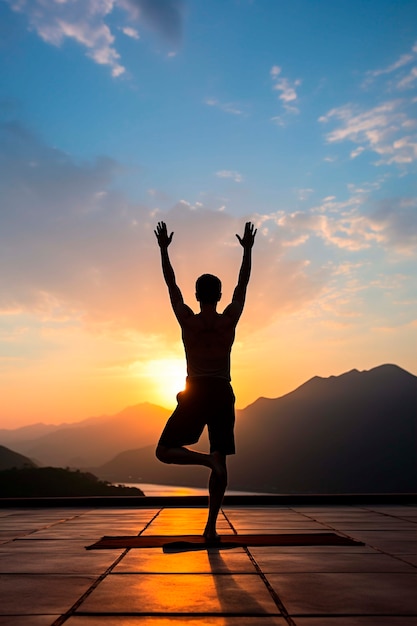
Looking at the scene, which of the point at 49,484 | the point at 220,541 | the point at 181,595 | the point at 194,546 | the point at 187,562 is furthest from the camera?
the point at 49,484

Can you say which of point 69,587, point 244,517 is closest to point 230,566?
point 69,587

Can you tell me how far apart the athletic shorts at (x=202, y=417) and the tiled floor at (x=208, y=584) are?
37.5 inches

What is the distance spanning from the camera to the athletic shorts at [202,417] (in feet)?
18.8

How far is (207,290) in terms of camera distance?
6.07m

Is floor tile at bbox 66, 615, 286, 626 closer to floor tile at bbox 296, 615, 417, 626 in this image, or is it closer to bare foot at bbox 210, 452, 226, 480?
floor tile at bbox 296, 615, 417, 626

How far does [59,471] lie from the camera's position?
161125mm

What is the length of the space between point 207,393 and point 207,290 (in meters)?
0.92

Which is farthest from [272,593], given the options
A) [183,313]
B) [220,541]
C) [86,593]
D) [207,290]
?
[207,290]

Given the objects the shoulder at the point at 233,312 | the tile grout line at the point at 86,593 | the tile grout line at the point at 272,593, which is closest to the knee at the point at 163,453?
the tile grout line at the point at 86,593

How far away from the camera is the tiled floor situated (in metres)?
2.79

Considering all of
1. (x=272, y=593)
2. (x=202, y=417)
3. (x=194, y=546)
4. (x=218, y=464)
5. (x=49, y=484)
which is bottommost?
(x=272, y=593)

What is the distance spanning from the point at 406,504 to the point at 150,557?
7.80m

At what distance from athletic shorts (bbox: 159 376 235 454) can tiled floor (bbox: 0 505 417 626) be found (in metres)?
0.95

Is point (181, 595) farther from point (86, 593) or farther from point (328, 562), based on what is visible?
point (328, 562)
